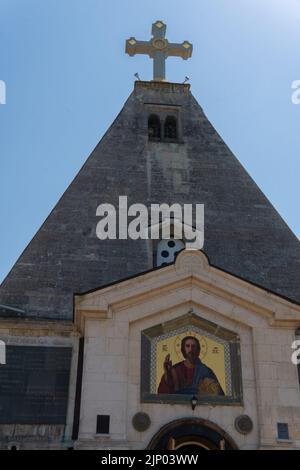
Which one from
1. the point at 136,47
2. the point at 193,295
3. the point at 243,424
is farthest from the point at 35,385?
the point at 136,47

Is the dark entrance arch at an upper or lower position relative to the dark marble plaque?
lower

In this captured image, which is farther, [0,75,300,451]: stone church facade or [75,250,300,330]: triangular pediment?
[75,250,300,330]: triangular pediment

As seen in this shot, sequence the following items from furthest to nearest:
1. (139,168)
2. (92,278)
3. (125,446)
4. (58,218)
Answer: (139,168), (58,218), (92,278), (125,446)

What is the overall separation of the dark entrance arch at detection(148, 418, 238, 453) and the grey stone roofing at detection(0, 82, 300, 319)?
388cm

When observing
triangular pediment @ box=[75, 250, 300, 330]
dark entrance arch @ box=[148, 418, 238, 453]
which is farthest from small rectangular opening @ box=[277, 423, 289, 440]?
triangular pediment @ box=[75, 250, 300, 330]

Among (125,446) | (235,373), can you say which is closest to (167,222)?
(235,373)

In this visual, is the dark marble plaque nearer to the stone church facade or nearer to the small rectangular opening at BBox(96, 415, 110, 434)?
the stone church facade

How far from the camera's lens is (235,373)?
47.2ft

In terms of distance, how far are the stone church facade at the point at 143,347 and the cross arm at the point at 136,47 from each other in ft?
32.6

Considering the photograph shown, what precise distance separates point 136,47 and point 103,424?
1611cm

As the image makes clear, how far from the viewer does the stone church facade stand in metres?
13.7

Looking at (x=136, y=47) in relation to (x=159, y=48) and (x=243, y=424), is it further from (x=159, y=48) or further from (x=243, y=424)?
(x=243, y=424)

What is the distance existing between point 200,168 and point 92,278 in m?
5.86
